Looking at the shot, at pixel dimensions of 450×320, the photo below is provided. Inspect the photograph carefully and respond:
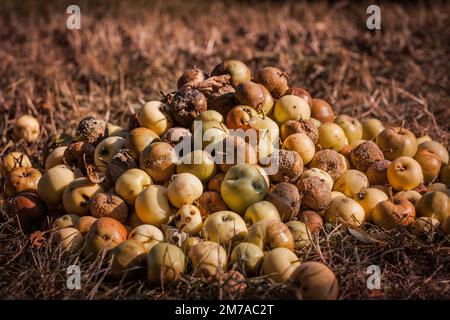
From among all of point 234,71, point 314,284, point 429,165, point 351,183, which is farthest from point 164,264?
point 429,165

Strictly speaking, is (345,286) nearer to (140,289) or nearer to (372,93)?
(140,289)

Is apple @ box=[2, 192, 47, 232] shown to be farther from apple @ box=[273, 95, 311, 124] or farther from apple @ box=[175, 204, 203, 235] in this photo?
apple @ box=[273, 95, 311, 124]

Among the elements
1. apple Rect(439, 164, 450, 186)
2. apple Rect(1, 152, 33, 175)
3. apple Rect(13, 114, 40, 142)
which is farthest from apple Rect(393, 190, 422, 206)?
apple Rect(13, 114, 40, 142)

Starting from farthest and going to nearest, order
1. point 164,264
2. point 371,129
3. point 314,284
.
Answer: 1. point 371,129
2. point 164,264
3. point 314,284

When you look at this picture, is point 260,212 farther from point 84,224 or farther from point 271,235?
point 84,224

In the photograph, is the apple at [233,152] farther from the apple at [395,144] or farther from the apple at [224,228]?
the apple at [395,144]

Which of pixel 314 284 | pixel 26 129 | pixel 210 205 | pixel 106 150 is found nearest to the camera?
pixel 314 284
